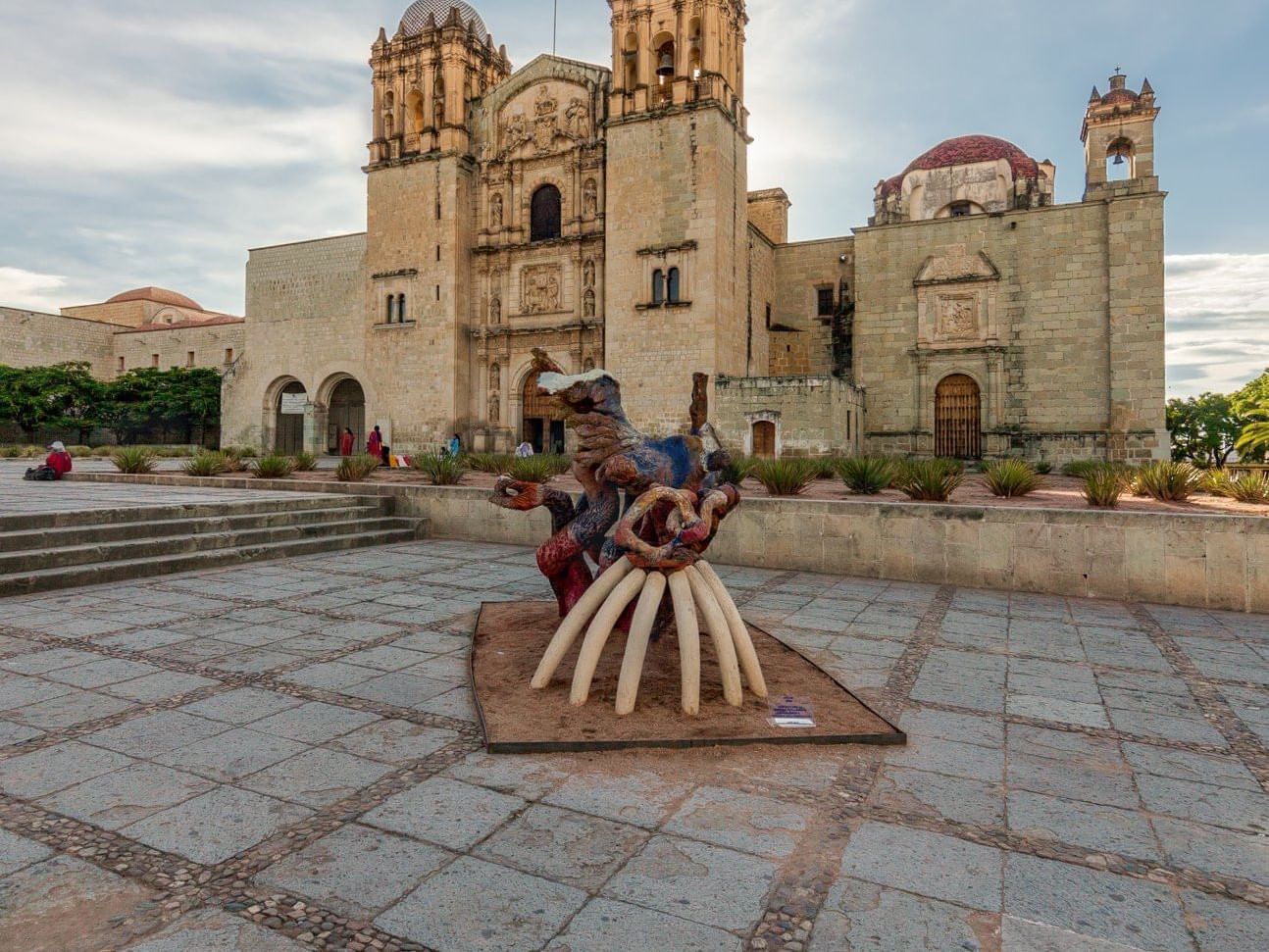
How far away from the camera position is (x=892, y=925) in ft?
6.91

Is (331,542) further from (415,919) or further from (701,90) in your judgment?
(701,90)

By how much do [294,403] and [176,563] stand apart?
1013 inches

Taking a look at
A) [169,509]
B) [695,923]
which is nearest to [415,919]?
[695,923]

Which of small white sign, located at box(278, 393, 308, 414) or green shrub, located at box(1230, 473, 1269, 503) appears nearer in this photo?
green shrub, located at box(1230, 473, 1269, 503)

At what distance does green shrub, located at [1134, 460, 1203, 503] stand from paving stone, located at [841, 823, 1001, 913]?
28.4ft

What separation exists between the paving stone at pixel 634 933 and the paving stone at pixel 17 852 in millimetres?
1748

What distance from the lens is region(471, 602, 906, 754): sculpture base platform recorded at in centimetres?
337

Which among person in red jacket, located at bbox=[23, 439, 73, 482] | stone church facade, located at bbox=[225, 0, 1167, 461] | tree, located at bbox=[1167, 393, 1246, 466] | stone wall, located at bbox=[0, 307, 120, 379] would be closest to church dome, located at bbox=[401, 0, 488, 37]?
stone church facade, located at bbox=[225, 0, 1167, 461]

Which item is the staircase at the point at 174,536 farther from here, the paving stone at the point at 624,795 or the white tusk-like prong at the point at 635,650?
the paving stone at the point at 624,795

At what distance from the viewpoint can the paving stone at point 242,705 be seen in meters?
3.66

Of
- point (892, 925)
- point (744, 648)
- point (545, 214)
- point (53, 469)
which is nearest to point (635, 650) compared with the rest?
point (744, 648)

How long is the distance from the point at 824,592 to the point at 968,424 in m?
18.4

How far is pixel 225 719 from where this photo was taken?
11.8 feet

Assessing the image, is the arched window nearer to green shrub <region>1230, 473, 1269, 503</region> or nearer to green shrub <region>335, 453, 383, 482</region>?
green shrub <region>335, 453, 383, 482</region>
